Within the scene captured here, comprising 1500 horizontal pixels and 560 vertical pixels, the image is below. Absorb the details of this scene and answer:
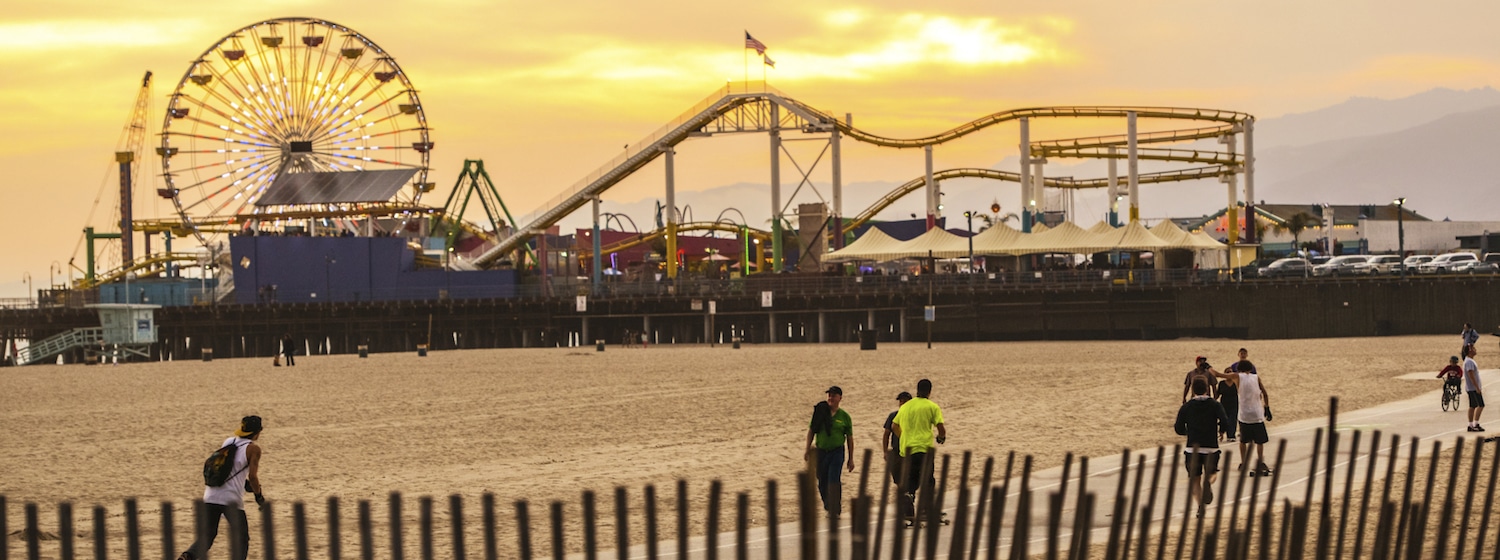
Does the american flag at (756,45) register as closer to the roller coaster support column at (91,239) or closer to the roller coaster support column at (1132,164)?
the roller coaster support column at (1132,164)

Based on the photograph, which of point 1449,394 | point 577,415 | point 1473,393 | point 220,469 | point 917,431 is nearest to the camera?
point 220,469

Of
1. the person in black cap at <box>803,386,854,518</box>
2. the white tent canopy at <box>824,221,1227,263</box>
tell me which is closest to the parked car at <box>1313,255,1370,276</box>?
the white tent canopy at <box>824,221,1227,263</box>

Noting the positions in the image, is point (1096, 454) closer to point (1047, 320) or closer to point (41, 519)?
point (41, 519)

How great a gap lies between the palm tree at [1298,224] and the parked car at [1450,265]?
125 ft

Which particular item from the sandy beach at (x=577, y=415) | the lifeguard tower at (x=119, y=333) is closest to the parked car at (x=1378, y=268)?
the sandy beach at (x=577, y=415)

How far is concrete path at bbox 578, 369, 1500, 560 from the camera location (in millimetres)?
11578

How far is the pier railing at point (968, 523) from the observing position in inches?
212

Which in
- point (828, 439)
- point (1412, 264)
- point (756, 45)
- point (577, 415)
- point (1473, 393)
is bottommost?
point (577, 415)

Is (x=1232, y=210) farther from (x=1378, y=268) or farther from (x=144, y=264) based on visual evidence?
(x=144, y=264)

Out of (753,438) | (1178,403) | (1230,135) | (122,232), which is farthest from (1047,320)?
(122,232)

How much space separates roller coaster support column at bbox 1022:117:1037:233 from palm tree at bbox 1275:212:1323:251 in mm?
38881

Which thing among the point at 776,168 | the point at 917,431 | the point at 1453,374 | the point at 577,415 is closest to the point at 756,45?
the point at 776,168

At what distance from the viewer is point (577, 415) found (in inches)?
1074

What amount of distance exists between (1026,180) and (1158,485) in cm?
6267
